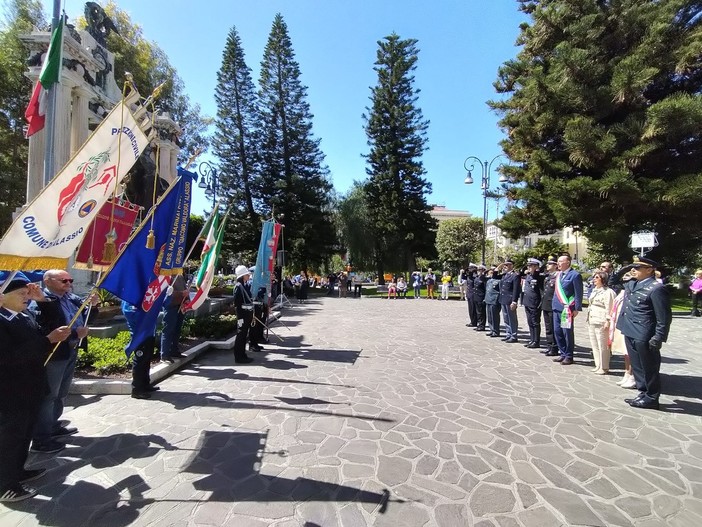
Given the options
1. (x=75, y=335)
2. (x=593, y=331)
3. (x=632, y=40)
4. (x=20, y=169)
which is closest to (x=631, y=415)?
(x=593, y=331)

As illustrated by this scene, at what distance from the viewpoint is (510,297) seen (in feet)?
30.4

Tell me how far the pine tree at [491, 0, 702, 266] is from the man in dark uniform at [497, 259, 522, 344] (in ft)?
31.6

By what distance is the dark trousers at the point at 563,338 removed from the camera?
23.6ft

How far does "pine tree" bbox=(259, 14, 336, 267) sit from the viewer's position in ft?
107

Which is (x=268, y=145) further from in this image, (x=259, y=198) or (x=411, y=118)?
(x=411, y=118)

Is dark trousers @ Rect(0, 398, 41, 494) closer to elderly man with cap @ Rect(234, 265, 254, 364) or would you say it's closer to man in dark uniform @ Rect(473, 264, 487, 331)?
elderly man with cap @ Rect(234, 265, 254, 364)

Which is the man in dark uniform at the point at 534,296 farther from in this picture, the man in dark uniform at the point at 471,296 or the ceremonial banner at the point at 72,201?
the ceremonial banner at the point at 72,201

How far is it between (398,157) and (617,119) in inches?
764

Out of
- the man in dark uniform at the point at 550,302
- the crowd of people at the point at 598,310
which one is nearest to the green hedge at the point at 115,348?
the crowd of people at the point at 598,310

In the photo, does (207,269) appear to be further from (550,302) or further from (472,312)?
(472,312)

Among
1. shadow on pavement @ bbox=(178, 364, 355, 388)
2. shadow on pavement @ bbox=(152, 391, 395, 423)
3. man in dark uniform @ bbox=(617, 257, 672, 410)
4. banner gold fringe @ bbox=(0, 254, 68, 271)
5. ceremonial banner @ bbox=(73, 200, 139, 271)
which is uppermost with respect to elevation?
ceremonial banner @ bbox=(73, 200, 139, 271)

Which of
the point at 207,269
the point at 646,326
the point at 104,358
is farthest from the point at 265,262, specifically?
the point at 646,326

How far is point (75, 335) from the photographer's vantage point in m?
3.87

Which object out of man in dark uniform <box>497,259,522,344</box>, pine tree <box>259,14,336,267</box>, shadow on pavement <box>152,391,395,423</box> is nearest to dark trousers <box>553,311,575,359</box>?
man in dark uniform <box>497,259,522,344</box>
